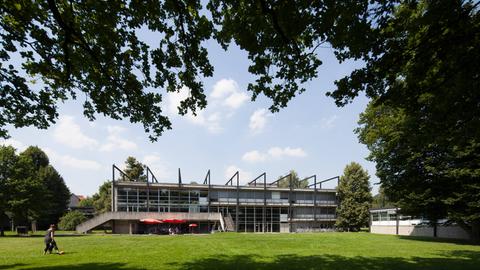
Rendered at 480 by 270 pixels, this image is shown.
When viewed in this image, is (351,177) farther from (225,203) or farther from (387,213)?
(225,203)

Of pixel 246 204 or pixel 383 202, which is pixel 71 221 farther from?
pixel 383 202

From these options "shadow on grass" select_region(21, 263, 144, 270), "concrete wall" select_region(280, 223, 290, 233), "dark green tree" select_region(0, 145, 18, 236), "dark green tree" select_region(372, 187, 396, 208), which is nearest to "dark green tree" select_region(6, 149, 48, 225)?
"dark green tree" select_region(0, 145, 18, 236)

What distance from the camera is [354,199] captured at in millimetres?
58906

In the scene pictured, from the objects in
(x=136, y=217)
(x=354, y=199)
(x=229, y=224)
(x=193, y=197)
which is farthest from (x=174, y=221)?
(x=354, y=199)

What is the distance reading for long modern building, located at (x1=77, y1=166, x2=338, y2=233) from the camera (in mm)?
52375

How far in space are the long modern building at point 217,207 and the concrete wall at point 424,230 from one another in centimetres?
1245

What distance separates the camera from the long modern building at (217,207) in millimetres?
52375

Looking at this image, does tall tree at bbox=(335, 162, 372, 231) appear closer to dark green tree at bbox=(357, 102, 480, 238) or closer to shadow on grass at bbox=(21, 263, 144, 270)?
dark green tree at bbox=(357, 102, 480, 238)

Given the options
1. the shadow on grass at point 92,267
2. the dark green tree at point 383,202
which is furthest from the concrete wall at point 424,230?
the shadow on grass at point 92,267

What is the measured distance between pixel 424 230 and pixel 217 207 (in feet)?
96.9

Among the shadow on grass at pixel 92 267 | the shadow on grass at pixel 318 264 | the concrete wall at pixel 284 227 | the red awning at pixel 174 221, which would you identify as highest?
the shadow on grass at pixel 92 267

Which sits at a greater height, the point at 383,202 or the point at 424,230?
the point at 424,230

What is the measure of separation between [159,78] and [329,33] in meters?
4.82

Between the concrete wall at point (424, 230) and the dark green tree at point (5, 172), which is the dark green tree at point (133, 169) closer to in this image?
the dark green tree at point (5, 172)
